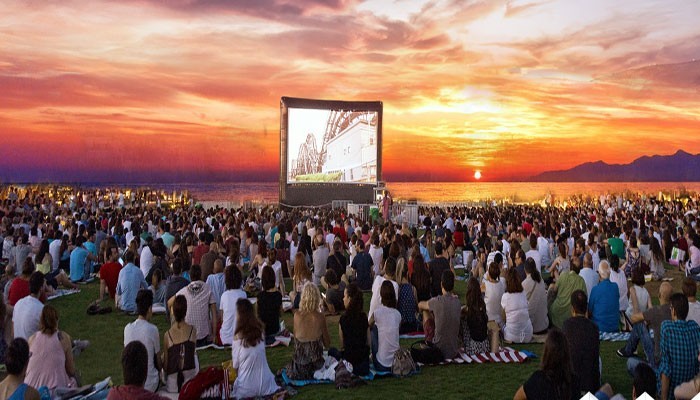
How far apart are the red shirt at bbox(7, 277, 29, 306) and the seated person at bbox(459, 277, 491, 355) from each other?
6.74 metres

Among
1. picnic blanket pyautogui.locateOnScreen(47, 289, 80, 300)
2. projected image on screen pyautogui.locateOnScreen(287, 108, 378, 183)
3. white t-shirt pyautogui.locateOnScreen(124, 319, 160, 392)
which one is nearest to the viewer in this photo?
white t-shirt pyautogui.locateOnScreen(124, 319, 160, 392)

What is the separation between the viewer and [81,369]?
25.5 feet

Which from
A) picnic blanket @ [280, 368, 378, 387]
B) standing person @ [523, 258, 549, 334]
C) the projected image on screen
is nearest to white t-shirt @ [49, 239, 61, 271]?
picnic blanket @ [280, 368, 378, 387]

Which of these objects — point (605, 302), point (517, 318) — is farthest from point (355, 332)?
point (605, 302)

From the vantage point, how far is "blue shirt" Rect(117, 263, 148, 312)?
10703mm

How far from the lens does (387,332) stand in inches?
288

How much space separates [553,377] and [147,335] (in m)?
4.12

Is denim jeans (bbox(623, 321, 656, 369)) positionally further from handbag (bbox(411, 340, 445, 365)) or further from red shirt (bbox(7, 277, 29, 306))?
red shirt (bbox(7, 277, 29, 306))

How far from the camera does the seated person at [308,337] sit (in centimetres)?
691

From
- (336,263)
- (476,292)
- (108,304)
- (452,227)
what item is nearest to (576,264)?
(476,292)

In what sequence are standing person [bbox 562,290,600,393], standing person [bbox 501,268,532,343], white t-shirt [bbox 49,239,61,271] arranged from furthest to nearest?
1. white t-shirt [bbox 49,239,61,271]
2. standing person [bbox 501,268,532,343]
3. standing person [bbox 562,290,600,393]

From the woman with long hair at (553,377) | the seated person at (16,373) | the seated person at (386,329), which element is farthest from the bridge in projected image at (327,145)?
the woman with long hair at (553,377)

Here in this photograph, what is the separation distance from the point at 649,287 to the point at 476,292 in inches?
318

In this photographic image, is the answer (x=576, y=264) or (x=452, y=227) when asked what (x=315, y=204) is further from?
(x=576, y=264)
